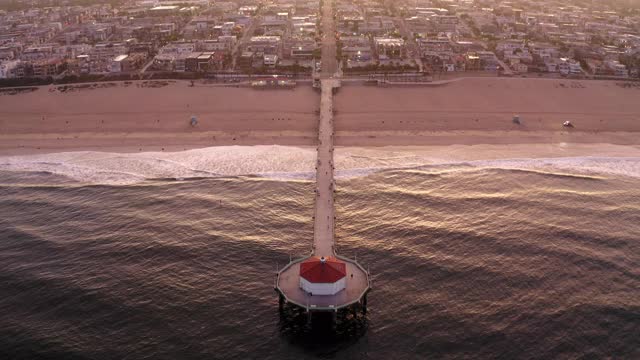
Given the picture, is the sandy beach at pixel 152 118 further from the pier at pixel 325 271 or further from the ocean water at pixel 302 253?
the pier at pixel 325 271

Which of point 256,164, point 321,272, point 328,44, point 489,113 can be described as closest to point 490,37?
point 328,44

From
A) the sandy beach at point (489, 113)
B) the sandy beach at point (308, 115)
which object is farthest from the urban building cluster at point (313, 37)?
the sandy beach at point (308, 115)

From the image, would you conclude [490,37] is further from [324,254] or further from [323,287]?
[323,287]

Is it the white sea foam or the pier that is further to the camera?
the white sea foam

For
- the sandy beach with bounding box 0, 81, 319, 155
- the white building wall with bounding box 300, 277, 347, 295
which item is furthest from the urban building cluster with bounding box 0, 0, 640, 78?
→ the white building wall with bounding box 300, 277, 347, 295

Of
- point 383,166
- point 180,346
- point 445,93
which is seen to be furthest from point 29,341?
point 445,93

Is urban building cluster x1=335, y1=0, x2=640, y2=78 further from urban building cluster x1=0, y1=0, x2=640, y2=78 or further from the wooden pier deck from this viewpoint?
the wooden pier deck
